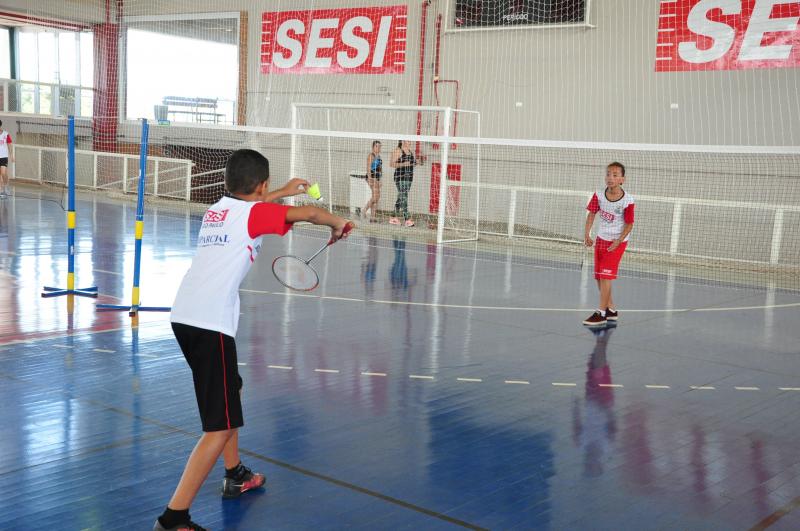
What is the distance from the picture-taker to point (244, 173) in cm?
425

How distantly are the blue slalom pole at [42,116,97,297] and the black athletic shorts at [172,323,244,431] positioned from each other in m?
5.91

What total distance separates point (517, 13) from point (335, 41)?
598 centimetres

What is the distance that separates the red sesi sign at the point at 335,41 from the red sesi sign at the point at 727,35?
740 centimetres

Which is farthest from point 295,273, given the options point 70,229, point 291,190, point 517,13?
point 517,13

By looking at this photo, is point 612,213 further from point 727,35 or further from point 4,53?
point 4,53

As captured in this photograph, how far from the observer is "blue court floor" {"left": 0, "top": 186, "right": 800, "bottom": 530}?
14.8 feet

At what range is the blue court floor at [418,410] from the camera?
4523mm

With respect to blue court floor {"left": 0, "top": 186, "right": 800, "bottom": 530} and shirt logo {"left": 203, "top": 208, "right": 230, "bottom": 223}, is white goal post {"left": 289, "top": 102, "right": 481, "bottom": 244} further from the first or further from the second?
shirt logo {"left": 203, "top": 208, "right": 230, "bottom": 223}

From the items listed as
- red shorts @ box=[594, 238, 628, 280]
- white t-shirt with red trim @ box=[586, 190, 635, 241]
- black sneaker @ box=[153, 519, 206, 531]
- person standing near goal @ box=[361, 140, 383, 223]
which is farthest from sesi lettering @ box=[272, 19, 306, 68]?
black sneaker @ box=[153, 519, 206, 531]

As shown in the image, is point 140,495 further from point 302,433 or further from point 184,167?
point 184,167

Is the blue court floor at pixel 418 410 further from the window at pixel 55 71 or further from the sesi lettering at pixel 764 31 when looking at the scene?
the window at pixel 55 71

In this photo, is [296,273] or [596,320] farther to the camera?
[596,320]

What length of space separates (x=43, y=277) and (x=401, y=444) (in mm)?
7550

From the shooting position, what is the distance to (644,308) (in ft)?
37.1
